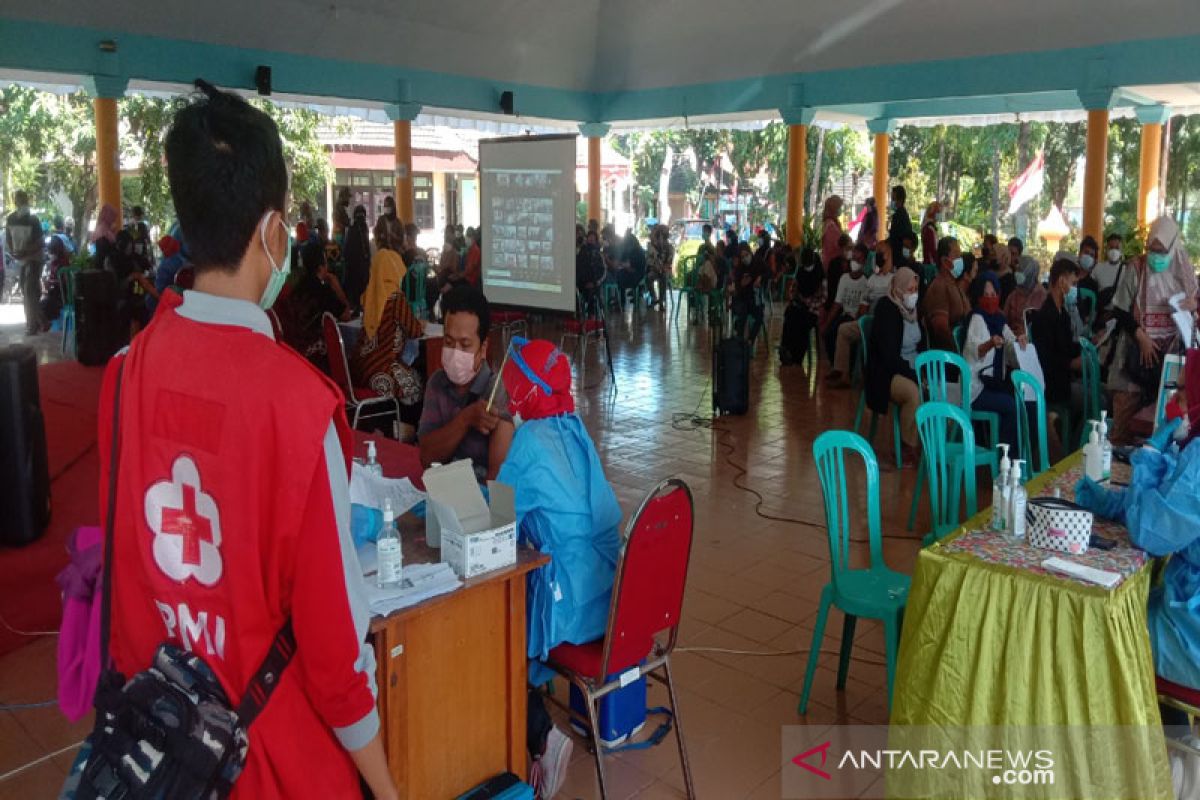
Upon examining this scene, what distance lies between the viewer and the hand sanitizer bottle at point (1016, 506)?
2.71 m

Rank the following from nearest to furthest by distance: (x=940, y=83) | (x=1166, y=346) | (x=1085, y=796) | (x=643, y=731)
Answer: (x=1085, y=796) < (x=643, y=731) < (x=1166, y=346) < (x=940, y=83)

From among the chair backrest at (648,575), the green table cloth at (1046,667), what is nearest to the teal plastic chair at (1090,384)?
the green table cloth at (1046,667)

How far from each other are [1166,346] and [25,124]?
60.7ft

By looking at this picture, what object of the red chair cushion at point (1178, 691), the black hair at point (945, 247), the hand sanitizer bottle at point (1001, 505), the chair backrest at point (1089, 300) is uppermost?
the black hair at point (945, 247)

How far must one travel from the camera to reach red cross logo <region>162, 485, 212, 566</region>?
130 centimetres

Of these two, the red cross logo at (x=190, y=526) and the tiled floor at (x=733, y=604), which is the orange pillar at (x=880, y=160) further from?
the red cross logo at (x=190, y=526)

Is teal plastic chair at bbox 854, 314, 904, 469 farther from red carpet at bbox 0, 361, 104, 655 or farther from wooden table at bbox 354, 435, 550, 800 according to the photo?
red carpet at bbox 0, 361, 104, 655

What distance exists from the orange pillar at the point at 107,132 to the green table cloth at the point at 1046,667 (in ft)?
32.4

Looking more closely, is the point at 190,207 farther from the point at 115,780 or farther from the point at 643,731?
the point at 643,731

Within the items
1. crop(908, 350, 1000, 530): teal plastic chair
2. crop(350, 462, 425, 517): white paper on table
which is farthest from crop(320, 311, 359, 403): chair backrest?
crop(908, 350, 1000, 530): teal plastic chair

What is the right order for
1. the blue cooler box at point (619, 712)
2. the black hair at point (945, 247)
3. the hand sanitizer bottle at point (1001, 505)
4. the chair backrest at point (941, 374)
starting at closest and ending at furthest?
the hand sanitizer bottle at point (1001, 505) < the blue cooler box at point (619, 712) < the chair backrest at point (941, 374) < the black hair at point (945, 247)

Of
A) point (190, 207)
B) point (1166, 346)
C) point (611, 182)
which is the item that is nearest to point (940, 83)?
point (1166, 346)

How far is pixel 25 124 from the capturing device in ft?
57.9

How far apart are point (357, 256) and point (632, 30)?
22.1 feet
